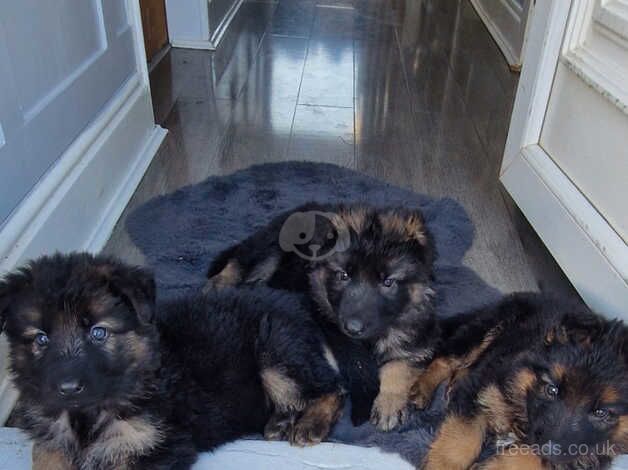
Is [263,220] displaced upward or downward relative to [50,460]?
downward

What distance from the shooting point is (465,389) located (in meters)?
1.54

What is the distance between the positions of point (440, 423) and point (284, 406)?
42cm

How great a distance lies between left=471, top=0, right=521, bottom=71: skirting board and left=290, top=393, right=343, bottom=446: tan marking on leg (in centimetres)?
394

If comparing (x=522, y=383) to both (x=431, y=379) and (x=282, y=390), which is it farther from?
(x=282, y=390)

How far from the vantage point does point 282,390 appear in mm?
1643

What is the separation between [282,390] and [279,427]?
0.10 meters

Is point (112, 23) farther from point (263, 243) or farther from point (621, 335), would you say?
point (621, 335)

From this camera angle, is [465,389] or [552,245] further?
[552,245]

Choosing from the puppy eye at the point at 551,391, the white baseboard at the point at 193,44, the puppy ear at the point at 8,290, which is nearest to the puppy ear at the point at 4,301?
the puppy ear at the point at 8,290

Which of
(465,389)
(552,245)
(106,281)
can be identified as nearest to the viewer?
(106,281)

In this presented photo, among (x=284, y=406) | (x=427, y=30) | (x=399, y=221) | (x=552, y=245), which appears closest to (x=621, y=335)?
(x=399, y=221)

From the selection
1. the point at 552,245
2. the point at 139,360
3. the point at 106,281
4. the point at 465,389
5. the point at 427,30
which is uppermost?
the point at 106,281

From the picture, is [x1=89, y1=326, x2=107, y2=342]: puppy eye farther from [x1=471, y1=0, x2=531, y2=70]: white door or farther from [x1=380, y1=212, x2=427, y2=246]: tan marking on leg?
[x1=471, y1=0, x2=531, y2=70]: white door

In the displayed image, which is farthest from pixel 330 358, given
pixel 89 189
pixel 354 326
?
pixel 89 189
